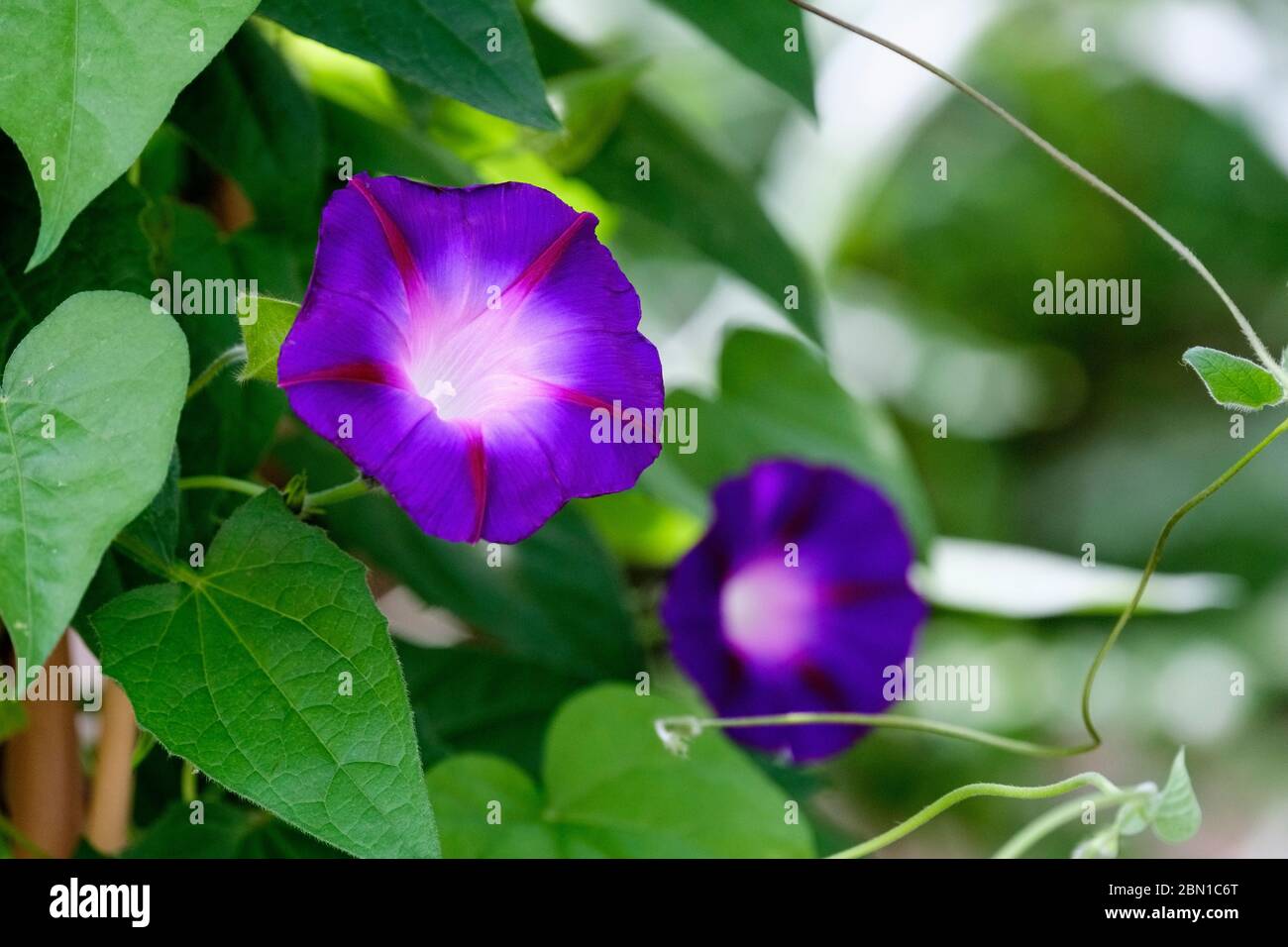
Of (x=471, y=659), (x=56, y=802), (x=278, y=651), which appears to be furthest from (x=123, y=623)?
(x=471, y=659)

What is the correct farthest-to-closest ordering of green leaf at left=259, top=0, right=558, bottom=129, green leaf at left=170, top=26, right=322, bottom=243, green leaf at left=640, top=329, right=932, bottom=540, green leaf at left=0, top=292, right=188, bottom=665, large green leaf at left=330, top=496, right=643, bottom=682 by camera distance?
green leaf at left=640, top=329, right=932, bottom=540 < large green leaf at left=330, top=496, right=643, bottom=682 < green leaf at left=170, top=26, right=322, bottom=243 < green leaf at left=259, top=0, right=558, bottom=129 < green leaf at left=0, top=292, right=188, bottom=665

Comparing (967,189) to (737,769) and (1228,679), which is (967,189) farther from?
(737,769)

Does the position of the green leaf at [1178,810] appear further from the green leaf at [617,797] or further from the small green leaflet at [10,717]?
the small green leaflet at [10,717]

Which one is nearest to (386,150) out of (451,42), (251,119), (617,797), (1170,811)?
(251,119)

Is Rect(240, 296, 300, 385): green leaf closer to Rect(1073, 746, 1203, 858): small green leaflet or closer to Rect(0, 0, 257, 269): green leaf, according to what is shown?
Rect(0, 0, 257, 269): green leaf

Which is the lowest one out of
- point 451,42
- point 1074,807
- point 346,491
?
point 1074,807

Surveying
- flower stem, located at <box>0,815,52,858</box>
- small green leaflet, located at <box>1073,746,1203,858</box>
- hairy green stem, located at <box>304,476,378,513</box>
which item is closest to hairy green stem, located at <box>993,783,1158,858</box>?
small green leaflet, located at <box>1073,746,1203,858</box>

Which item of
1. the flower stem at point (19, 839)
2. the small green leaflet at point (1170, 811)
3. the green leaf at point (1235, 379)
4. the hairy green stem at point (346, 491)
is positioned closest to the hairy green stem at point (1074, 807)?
the small green leaflet at point (1170, 811)

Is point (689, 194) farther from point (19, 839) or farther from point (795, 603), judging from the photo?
point (19, 839)
